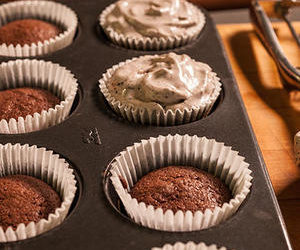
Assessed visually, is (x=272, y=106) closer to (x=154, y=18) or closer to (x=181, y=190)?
(x=154, y=18)

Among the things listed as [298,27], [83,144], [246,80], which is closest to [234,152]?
[83,144]

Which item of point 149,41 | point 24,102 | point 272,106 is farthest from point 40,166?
point 272,106

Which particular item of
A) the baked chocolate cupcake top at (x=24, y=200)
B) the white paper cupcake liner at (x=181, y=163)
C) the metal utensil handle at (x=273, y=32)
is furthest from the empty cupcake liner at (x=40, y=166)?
the metal utensil handle at (x=273, y=32)

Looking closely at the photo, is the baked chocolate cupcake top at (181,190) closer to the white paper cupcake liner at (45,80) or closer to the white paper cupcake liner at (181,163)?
the white paper cupcake liner at (181,163)

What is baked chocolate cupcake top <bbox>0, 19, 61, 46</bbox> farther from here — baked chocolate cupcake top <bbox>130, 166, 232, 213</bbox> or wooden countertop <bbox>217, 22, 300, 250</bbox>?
baked chocolate cupcake top <bbox>130, 166, 232, 213</bbox>

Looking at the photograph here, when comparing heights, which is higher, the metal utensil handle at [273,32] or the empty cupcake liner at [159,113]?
the metal utensil handle at [273,32]

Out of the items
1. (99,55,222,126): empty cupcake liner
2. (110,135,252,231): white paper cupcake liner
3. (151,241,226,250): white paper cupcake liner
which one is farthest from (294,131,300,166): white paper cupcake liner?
(151,241,226,250): white paper cupcake liner
